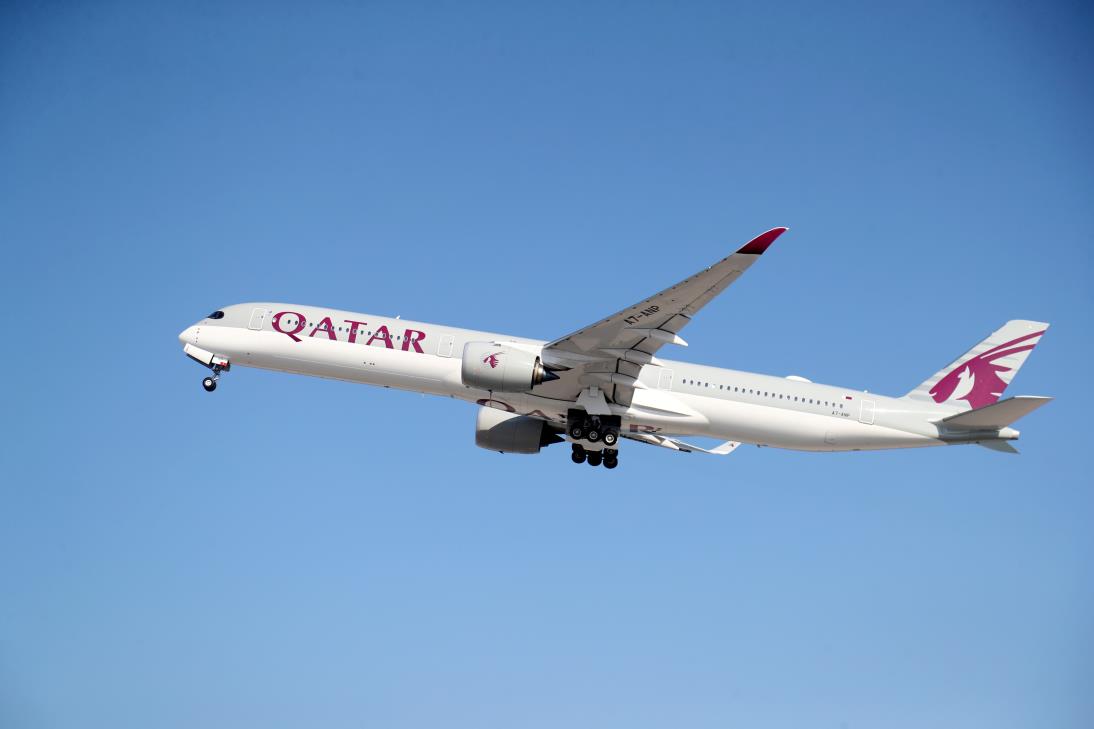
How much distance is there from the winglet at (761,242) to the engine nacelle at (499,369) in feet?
31.2

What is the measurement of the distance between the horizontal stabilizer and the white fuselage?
43.0 inches

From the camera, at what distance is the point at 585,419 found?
40969 millimetres

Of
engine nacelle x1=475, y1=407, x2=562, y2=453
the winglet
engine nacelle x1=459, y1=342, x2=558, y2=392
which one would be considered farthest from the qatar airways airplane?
the winglet

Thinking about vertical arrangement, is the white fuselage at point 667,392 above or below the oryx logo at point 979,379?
below

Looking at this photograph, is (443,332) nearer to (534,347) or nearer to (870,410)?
(534,347)

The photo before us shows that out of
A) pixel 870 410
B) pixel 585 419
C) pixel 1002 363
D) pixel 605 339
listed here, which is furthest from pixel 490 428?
pixel 1002 363

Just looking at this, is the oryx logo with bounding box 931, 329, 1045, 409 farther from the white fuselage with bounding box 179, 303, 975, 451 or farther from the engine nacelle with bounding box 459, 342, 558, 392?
the engine nacelle with bounding box 459, 342, 558, 392

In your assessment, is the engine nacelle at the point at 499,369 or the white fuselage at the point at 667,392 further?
the white fuselage at the point at 667,392

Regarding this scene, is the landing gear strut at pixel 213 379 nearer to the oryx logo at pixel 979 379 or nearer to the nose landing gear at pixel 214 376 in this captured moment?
the nose landing gear at pixel 214 376

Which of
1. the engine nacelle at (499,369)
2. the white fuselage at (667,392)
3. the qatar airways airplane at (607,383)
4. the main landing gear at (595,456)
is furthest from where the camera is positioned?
the main landing gear at (595,456)

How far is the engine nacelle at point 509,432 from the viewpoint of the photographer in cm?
4484

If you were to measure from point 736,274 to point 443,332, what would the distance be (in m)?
12.3

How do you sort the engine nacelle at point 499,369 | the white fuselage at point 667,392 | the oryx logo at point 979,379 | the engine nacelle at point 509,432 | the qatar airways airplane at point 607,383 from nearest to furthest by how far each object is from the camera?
the engine nacelle at point 499,369
the qatar airways airplane at point 607,383
the white fuselage at point 667,392
the oryx logo at point 979,379
the engine nacelle at point 509,432

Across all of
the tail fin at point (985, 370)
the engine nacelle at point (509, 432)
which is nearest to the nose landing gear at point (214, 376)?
the engine nacelle at point (509, 432)
